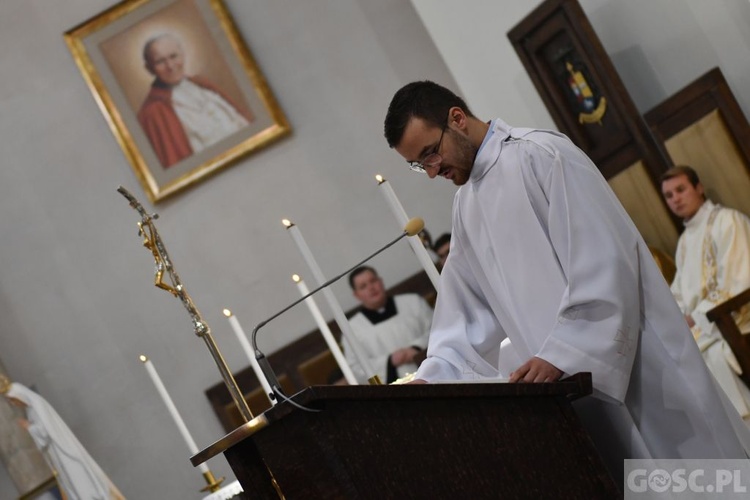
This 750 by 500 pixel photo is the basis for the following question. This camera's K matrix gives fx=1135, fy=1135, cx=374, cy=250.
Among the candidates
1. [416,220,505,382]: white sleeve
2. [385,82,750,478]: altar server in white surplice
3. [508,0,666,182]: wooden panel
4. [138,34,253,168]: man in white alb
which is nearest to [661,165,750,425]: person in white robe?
[508,0,666,182]: wooden panel

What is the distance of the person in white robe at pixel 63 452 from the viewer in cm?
775

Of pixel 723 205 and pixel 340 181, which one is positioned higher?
pixel 340 181

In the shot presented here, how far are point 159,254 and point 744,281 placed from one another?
2982mm

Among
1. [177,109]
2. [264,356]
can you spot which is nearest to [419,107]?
[264,356]

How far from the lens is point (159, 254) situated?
4.32 metres

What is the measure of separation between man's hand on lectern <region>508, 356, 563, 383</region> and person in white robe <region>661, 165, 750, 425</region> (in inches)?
121

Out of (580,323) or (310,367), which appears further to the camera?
(310,367)

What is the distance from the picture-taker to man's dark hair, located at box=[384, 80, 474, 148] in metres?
2.92

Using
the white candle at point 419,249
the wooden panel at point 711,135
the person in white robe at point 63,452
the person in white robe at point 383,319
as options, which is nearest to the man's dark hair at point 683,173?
the wooden panel at point 711,135

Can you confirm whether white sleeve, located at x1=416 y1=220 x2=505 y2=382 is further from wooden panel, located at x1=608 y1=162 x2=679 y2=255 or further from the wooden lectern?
wooden panel, located at x1=608 y1=162 x2=679 y2=255

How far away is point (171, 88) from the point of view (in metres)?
8.57

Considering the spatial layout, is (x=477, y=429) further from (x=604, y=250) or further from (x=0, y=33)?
(x=0, y=33)

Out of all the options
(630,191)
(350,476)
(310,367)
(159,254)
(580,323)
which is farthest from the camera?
(310,367)

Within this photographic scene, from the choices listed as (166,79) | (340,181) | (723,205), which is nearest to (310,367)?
(340,181)
